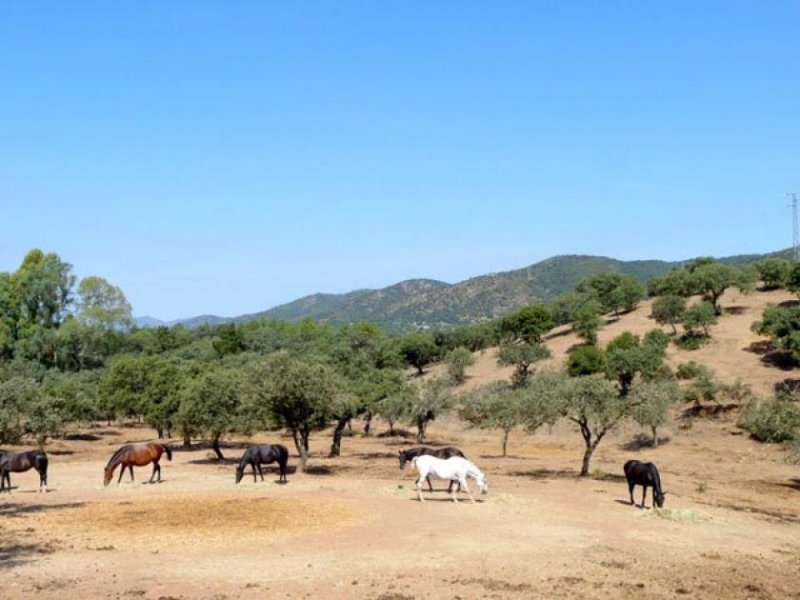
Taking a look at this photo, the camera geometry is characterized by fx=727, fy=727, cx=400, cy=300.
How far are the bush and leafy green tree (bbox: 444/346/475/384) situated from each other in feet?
118

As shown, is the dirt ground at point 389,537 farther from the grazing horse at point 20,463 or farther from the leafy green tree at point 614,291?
the leafy green tree at point 614,291

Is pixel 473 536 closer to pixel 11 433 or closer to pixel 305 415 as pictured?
pixel 305 415

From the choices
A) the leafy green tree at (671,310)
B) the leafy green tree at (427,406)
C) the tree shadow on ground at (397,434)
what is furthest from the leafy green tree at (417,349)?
the leafy green tree at (427,406)

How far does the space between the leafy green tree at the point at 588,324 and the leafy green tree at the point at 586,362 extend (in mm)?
10269

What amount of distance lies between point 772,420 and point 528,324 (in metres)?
62.5

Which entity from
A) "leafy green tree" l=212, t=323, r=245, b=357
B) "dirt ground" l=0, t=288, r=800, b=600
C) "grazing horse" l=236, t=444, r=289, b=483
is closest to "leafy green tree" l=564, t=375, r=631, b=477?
"dirt ground" l=0, t=288, r=800, b=600

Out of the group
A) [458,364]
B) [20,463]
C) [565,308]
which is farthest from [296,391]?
[565,308]

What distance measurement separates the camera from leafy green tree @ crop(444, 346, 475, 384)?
8844cm

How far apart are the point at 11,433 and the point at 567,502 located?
24.0 m

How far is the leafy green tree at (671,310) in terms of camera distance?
86.8 metres

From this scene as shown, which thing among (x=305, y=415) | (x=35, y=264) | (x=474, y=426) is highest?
(x=35, y=264)

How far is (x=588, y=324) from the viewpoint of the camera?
92438 mm

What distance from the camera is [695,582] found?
16938 mm

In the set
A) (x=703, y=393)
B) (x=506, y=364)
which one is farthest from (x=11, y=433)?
(x=506, y=364)
